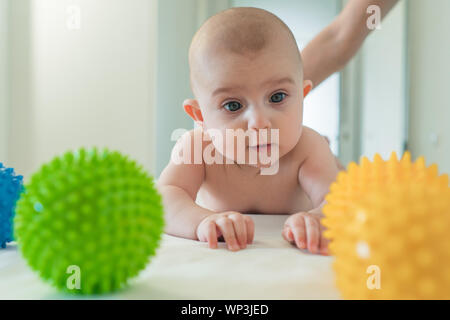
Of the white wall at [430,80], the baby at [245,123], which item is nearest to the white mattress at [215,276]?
the baby at [245,123]

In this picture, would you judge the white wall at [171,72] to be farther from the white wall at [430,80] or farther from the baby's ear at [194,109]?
the baby's ear at [194,109]

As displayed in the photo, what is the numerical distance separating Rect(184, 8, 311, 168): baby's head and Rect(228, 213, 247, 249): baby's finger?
226 mm

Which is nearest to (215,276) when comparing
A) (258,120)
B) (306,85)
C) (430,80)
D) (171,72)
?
(258,120)

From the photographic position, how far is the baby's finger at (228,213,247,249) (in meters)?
0.67

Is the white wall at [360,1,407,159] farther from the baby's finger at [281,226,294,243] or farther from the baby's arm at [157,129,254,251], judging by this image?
the baby's finger at [281,226,294,243]

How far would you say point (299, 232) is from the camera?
2.17 feet

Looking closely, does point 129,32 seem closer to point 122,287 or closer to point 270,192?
point 270,192

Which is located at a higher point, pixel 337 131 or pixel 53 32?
pixel 53 32

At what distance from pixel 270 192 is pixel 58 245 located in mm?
750

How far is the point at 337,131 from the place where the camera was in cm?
367

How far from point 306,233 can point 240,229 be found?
10 centimetres
